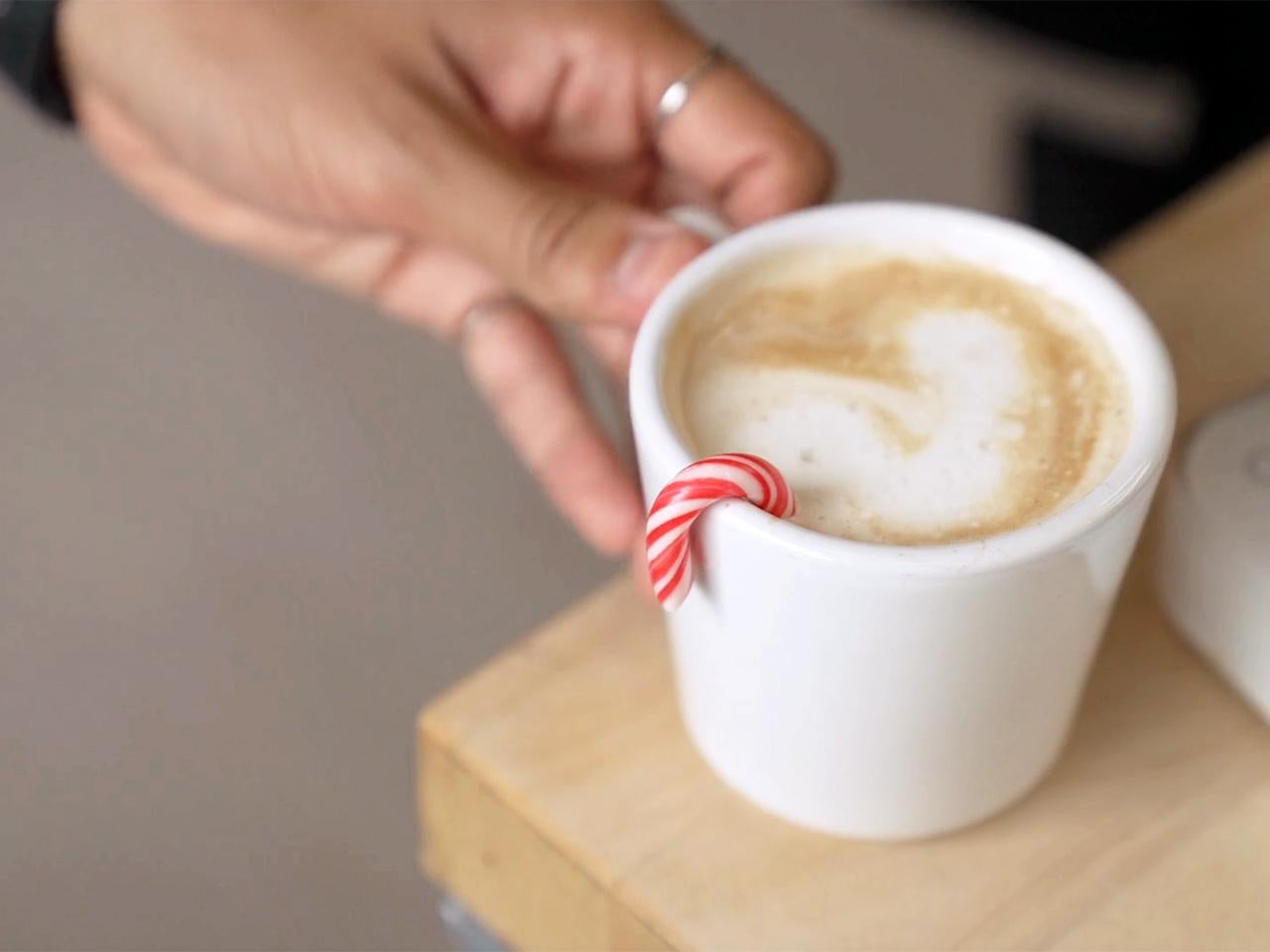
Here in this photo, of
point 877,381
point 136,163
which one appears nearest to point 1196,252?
point 877,381

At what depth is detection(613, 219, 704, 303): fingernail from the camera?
0.50m

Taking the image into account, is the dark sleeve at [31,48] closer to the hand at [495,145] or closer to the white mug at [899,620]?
the hand at [495,145]

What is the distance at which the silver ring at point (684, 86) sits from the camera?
2.00ft

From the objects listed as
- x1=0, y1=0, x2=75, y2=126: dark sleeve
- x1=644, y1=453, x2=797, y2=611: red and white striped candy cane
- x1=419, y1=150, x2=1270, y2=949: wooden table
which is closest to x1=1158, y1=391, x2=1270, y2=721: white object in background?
x1=419, y1=150, x2=1270, y2=949: wooden table

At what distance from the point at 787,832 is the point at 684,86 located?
0.31m

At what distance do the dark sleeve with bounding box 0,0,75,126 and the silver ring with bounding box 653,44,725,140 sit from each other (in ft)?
0.95

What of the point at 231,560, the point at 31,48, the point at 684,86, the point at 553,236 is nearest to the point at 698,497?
the point at 553,236

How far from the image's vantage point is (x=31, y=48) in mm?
701

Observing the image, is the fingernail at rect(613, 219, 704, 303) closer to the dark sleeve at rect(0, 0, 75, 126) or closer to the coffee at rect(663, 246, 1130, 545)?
the coffee at rect(663, 246, 1130, 545)

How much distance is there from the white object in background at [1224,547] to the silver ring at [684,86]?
0.78 ft

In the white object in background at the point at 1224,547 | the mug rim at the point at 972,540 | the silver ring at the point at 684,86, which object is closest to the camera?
the mug rim at the point at 972,540

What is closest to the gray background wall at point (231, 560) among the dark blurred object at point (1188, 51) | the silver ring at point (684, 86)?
the dark blurred object at point (1188, 51)

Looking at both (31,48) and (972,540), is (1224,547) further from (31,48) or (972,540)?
(31,48)

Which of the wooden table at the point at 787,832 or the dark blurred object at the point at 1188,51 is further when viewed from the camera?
the dark blurred object at the point at 1188,51
